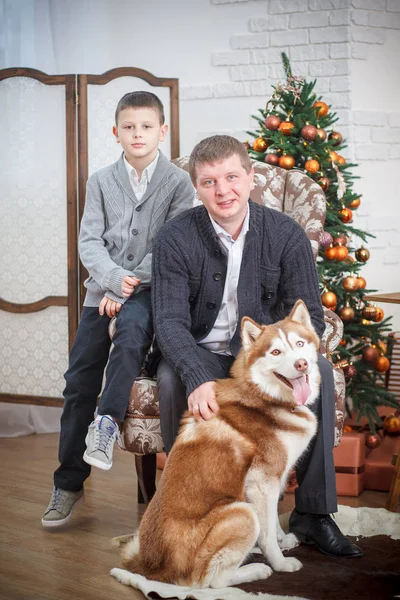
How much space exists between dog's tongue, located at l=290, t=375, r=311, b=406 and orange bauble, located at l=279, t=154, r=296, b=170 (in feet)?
5.03

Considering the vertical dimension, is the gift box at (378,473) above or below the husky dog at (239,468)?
below

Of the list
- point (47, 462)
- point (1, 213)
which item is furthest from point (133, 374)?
point (1, 213)

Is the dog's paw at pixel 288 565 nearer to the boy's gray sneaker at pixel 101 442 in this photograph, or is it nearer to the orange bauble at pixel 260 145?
the boy's gray sneaker at pixel 101 442

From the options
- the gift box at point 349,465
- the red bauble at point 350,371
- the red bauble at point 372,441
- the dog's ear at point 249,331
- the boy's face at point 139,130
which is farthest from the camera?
the red bauble at point 350,371

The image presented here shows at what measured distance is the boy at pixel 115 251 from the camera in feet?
9.00

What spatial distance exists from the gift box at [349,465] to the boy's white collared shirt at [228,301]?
855 millimetres

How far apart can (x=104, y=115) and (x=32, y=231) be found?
0.67 meters

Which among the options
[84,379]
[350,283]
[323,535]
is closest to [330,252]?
[350,283]

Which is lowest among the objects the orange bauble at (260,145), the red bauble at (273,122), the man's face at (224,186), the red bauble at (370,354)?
the red bauble at (370,354)

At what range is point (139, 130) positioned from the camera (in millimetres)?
2834

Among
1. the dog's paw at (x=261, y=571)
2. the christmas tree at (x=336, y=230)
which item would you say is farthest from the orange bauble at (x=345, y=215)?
the dog's paw at (x=261, y=571)

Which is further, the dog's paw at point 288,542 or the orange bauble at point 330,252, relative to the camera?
the orange bauble at point 330,252

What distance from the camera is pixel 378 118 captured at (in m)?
4.20

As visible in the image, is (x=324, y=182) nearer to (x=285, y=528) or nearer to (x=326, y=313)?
(x=326, y=313)
